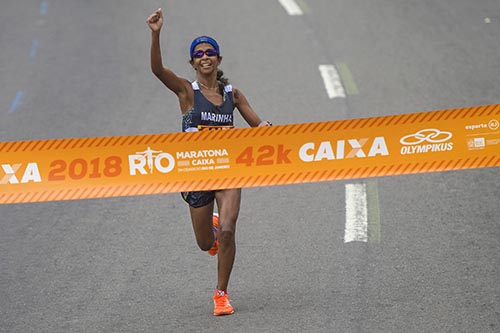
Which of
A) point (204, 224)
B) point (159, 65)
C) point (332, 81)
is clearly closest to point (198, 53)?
point (159, 65)

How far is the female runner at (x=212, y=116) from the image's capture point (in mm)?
8352

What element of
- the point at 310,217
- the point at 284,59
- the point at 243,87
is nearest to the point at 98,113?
the point at 243,87

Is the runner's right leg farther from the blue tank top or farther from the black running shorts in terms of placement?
the blue tank top

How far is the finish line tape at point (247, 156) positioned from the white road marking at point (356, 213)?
5.84ft

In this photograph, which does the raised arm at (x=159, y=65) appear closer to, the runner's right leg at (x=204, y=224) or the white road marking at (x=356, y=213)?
the runner's right leg at (x=204, y=224)

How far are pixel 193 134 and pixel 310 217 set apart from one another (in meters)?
2.87

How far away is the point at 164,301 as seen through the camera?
28.9 feet

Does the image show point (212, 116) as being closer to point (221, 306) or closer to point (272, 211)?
point (221, 306)

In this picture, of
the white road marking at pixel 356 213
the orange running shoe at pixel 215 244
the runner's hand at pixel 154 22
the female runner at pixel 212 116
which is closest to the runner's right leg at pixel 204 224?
the female runner at pixel 212 116

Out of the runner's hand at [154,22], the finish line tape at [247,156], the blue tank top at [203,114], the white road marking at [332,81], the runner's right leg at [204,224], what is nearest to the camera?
the runner's hand at [154,22]

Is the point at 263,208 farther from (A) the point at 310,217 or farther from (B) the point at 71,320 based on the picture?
(B) the point at 71,320

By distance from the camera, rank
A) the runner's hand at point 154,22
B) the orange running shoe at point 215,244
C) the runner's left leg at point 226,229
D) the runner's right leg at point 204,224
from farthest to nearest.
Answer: the orange running shoe at point 215,244, the runner's right leg at point 204,224, the runner's left leg at point 226,229, the runner's hand at point 154,22

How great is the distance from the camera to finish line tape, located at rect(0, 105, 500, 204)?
26.8 ft

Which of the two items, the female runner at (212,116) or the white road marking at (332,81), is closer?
the female runner at (212,116)
